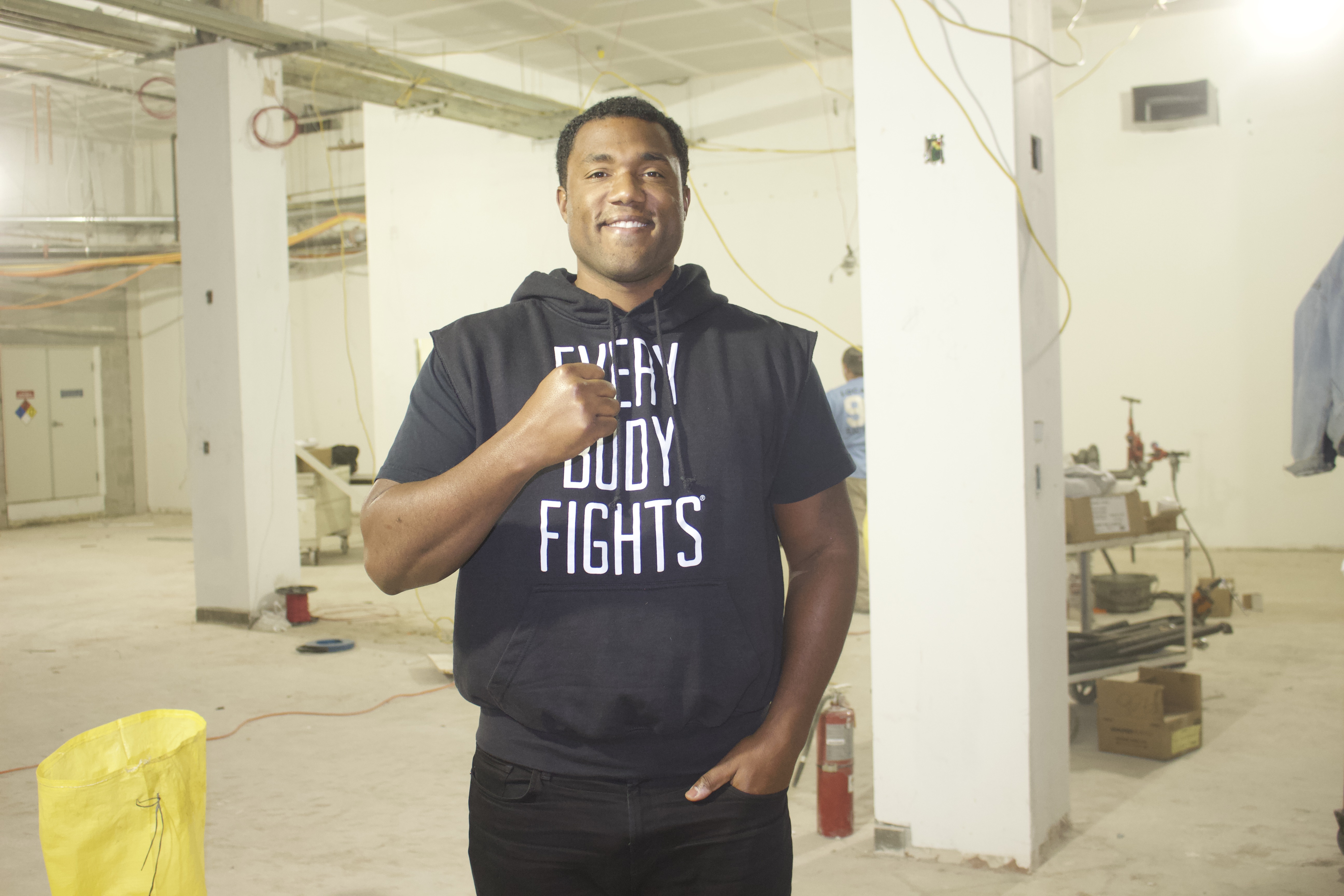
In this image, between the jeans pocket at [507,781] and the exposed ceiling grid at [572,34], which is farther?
the exposed ceiling grid at [572,34]

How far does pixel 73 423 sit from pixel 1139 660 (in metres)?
10.6

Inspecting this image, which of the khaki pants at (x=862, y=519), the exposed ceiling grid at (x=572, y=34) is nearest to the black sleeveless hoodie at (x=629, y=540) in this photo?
the khaki pants at (x=862, y=519)

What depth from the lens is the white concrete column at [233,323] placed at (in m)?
5.70

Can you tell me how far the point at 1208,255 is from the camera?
23.3 ft

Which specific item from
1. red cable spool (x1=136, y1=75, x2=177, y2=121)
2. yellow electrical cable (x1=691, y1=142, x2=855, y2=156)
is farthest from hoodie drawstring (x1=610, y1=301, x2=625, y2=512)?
yellow electrical cable (x1=691, y1=142, x2=855, y2=156)

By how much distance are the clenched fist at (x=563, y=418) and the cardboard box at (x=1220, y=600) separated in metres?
5.20

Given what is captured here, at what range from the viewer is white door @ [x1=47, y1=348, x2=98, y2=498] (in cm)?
1048

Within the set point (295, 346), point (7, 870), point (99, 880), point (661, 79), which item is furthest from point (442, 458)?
point (295, 346)

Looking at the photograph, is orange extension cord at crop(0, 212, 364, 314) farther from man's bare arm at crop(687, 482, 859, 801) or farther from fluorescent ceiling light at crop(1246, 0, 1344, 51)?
man's bare arm at crop(687, 482, 859, 801)

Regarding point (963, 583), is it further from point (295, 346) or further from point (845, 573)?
point (295, 346)

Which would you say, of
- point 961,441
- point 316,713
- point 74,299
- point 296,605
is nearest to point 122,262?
point 74,299

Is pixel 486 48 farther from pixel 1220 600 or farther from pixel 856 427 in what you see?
pixel 1220 600

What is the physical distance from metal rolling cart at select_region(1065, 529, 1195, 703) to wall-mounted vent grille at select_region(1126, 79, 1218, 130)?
415 centimetres

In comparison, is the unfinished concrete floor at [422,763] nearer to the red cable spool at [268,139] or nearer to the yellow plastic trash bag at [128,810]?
the yellow plastic trash bag at [128,810]
